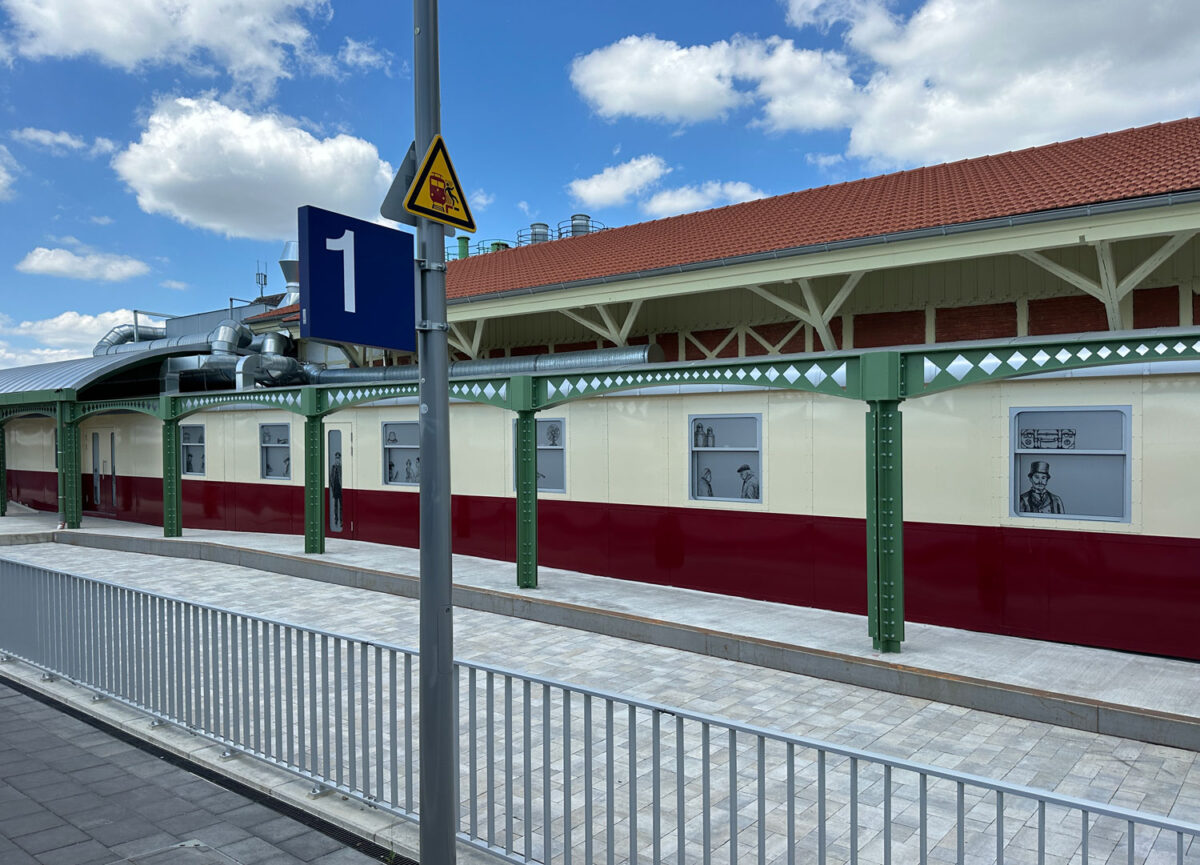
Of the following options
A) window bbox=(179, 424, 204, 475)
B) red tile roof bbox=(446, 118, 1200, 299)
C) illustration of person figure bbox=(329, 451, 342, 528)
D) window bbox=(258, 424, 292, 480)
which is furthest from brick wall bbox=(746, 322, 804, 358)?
window bbox=(179, 424, 204, 475)

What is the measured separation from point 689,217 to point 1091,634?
1181cm

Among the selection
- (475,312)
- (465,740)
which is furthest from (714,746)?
(475,312)

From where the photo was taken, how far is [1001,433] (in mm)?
8570

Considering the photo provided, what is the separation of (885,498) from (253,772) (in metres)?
5.97

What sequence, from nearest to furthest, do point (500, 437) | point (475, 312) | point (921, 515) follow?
1. point (921, 515)
2. point (500, 437)
3. point (475, 312)

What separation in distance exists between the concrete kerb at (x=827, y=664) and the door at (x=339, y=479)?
9.88ft

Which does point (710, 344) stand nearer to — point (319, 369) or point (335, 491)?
point (335, 491)

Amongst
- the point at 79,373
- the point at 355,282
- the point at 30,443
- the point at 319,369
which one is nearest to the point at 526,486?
the point at 355,282

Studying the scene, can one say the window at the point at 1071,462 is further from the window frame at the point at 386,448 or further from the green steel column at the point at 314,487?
the green steel column at the point at 314,487

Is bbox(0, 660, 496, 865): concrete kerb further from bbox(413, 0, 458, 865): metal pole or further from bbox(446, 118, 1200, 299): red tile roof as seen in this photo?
bbox(446, 118, 1200, 299): red tile roof

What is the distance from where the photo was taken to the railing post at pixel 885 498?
782 centimetres

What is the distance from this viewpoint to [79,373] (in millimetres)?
19781

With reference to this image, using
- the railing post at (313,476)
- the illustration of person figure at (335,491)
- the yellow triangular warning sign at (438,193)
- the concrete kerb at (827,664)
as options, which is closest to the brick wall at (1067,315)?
the concrete kerb at (827,664)

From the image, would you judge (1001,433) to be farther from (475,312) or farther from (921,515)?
(475,312)
